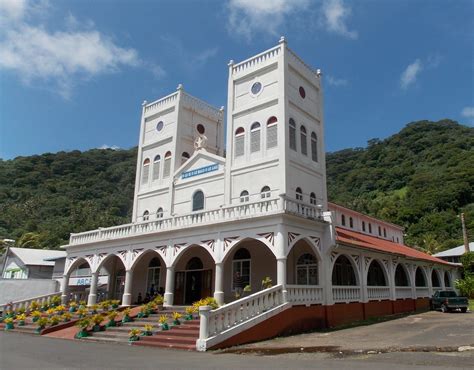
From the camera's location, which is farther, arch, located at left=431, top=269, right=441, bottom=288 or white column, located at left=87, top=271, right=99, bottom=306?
arch, located at left=431, top=269, right=441, bottom=288

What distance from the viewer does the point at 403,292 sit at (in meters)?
24.2

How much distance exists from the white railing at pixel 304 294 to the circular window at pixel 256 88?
34.6 ft

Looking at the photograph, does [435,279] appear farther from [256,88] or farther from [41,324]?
[41,324]

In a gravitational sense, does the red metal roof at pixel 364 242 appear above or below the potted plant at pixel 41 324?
above

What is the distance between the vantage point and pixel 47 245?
198 ft

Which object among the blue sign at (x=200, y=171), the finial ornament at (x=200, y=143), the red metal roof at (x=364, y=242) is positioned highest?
the finial ornament at (x=200, y=143)

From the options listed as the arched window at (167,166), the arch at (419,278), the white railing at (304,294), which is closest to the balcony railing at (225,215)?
the white railing at (304,294)

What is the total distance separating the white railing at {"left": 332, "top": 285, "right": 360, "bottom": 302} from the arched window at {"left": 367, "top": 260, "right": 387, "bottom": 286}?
14.1 feet

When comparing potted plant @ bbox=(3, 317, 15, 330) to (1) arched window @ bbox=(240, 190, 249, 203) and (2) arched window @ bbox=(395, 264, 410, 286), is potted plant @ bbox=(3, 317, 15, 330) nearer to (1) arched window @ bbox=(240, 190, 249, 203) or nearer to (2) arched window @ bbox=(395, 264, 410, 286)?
(1) arched window @ bbox=(240, 190, 249, 203)

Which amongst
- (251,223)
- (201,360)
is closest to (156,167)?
(251,223)

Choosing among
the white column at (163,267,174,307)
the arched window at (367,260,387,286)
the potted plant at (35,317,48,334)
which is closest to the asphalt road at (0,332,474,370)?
the potted plant at (35,317,48,334)

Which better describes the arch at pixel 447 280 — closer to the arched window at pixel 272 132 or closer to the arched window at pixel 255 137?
the arched window at pixel 272 132

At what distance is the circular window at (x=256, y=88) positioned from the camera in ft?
73.4

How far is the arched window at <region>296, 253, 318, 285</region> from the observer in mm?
19359
